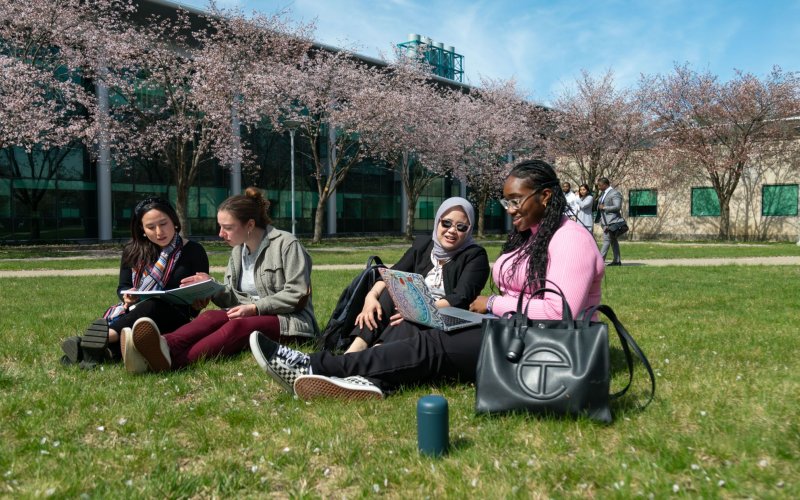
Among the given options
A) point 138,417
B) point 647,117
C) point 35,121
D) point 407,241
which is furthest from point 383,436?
point 647,117

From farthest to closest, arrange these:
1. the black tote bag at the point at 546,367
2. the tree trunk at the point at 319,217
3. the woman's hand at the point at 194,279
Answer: the tree trunk at the point at 319,217 < the woman's hand at the point at 194,279 < the black tote bag at the point at 546,367

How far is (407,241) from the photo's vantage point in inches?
1226

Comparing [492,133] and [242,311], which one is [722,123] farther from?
[242,311]

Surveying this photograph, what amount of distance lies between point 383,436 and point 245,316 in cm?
203

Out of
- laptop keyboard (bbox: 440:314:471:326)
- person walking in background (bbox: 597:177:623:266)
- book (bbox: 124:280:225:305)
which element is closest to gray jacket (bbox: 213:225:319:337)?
book (bbox: 124:280:225:305)

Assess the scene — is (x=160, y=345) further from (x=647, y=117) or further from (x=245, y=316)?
(x=647, y=117)

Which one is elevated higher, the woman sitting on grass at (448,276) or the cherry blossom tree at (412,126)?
the cherry blossom tree at (412,126)

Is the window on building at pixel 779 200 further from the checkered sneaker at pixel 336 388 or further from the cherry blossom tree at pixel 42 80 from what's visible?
the checkered sneaker at pixel 336 388

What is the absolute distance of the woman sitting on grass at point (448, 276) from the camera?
4246 millimetres

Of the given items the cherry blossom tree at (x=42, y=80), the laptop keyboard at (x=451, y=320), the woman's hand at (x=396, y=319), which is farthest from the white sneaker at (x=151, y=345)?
the cherry blossom tree at (x=42, y=80)

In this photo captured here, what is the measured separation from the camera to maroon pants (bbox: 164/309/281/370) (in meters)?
4.38

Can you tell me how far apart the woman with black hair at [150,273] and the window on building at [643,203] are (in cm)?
3460

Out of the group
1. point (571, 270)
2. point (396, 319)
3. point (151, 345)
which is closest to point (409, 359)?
point (396, 319)

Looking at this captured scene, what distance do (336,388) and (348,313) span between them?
1.12m
